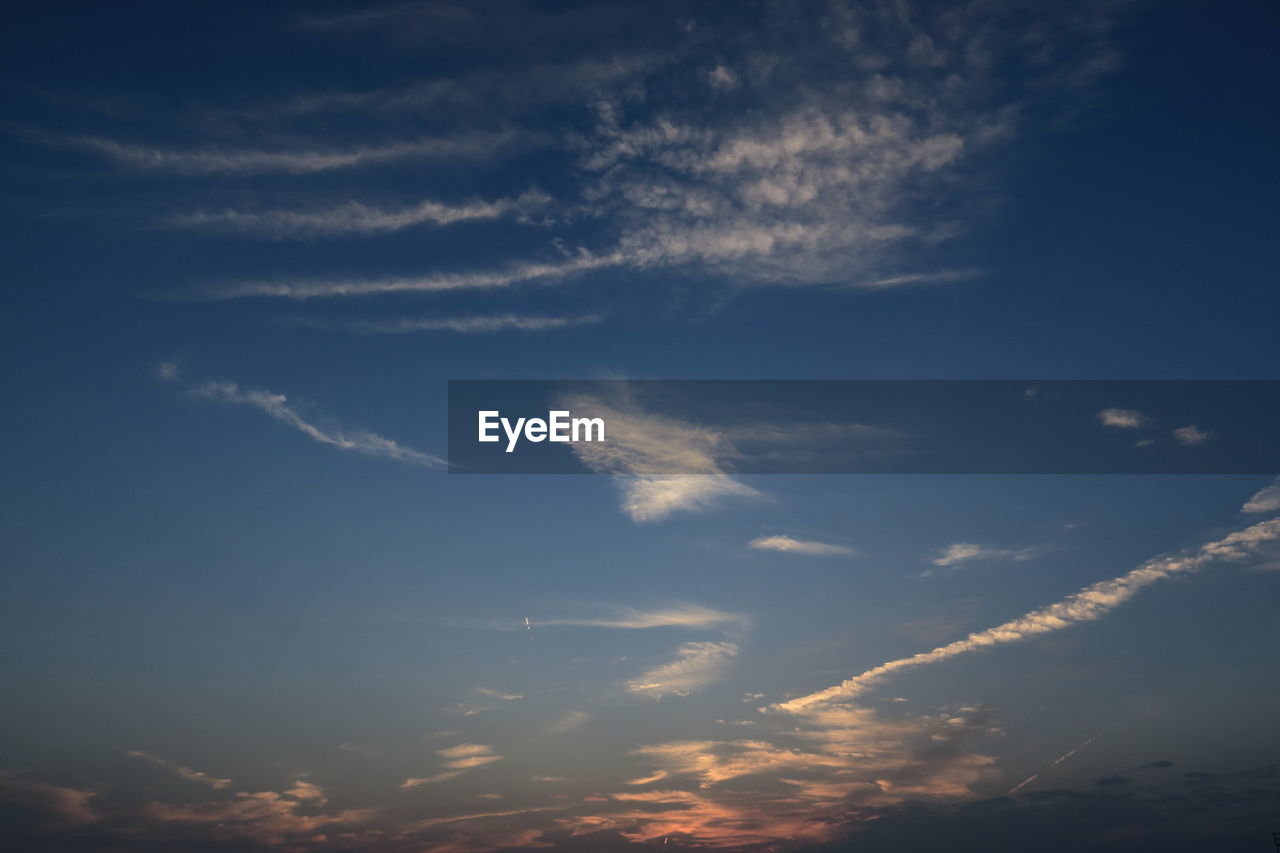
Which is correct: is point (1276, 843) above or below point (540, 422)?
below

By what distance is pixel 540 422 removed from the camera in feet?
203

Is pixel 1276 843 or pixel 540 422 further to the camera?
pixel 1276 843

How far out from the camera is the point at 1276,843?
17912 centimetres

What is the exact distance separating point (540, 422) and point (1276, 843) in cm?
22002
